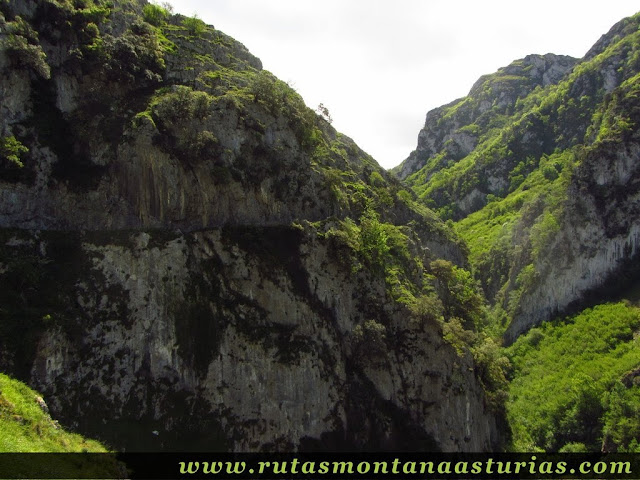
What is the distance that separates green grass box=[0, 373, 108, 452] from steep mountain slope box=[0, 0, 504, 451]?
2617 millimetres

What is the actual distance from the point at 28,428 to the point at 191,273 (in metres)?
16.9

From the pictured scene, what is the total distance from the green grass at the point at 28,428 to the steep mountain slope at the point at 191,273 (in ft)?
8.59

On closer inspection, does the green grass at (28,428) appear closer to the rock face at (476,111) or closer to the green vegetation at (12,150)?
the green vegetation at (12,150)

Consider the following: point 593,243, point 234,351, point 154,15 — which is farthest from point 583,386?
point 154,15

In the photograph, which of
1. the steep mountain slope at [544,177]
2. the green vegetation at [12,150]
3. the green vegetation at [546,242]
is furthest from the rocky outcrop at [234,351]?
the steep mountain slope at [544,177]

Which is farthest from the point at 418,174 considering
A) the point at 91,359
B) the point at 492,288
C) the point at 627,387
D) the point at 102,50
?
the point at 91,359

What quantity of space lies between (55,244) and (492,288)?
73.3m

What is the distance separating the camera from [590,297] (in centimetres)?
6438

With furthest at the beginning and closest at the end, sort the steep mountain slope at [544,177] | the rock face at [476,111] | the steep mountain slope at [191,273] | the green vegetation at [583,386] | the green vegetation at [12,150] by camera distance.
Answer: the rock face at [476,111], the steep mountain slope at [544,177], the green vegetation at [583,386], the green vegetation at [12,150], the steep mountain slope at [191,273]

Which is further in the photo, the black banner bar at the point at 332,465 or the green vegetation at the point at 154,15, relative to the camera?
the green vegetation at the point at 154,15

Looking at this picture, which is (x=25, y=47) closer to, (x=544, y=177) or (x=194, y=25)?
(x=194, y=25)

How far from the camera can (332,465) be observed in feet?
120

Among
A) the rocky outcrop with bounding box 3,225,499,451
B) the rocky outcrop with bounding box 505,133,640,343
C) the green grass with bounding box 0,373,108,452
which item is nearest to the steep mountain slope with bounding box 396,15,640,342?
the rocky outcrop with bounding box 505,133,640,343

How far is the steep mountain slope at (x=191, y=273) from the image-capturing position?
32750 millimetres
